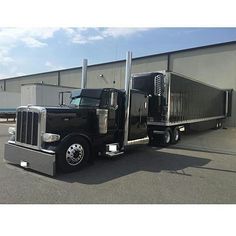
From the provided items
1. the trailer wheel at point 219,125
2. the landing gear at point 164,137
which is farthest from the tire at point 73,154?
the trailer wheel at point 219,125

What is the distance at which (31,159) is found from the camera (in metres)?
6.27

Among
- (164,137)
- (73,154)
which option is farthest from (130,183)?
(164,137)

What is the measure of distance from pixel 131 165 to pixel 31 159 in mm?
2553

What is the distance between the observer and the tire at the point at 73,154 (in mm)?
6172

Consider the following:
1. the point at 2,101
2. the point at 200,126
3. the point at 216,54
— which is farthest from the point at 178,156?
the point at 2,101

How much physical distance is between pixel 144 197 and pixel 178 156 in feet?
14.2

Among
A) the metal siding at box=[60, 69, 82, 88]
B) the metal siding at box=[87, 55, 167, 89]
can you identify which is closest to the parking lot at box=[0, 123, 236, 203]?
the metal siding at box=[87, 55, 167, 89]

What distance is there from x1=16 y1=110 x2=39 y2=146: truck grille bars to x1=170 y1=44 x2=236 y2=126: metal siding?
61.2 ft

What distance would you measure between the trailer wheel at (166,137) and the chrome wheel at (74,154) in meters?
4.82

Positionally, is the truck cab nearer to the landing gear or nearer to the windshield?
the windshield

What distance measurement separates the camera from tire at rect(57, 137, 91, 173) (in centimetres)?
617

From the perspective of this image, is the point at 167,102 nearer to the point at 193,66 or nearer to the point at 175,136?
the point at 175,136

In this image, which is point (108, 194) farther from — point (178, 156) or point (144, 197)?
point (178, 156)

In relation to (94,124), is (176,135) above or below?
below
